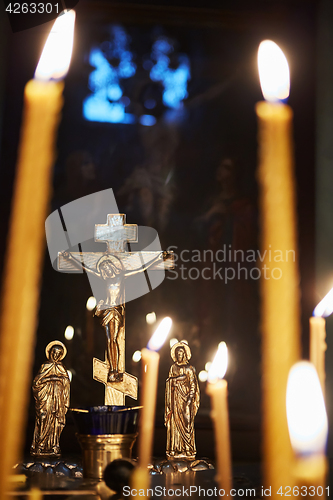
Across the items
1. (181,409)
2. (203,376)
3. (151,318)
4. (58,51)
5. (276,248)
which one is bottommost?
(181,409)

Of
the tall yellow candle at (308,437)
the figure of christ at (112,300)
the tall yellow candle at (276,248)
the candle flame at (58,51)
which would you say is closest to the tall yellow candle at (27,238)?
the candle flame at (58,51)

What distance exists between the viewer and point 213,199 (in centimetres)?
339

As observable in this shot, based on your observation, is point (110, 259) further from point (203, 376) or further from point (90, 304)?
point (203, 376)

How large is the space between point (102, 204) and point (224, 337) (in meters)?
1.27

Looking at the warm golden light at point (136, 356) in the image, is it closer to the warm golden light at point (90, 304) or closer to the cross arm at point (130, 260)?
the warm golden light at point (90, 304)

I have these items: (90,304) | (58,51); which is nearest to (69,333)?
(90,304)

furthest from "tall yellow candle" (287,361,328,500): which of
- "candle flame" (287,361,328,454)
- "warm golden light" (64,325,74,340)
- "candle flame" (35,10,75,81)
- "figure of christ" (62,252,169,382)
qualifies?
"candle flame" (35,10,75,81)

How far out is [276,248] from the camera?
3371 mm

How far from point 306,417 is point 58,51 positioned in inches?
141

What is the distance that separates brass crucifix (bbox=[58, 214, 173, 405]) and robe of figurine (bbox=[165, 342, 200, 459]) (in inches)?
9.5

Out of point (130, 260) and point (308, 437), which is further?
point (130, 260)

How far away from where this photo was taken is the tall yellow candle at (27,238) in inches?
116

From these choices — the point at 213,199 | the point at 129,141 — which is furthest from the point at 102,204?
the point at 213,199

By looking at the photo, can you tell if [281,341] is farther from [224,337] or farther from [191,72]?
[191,72]
